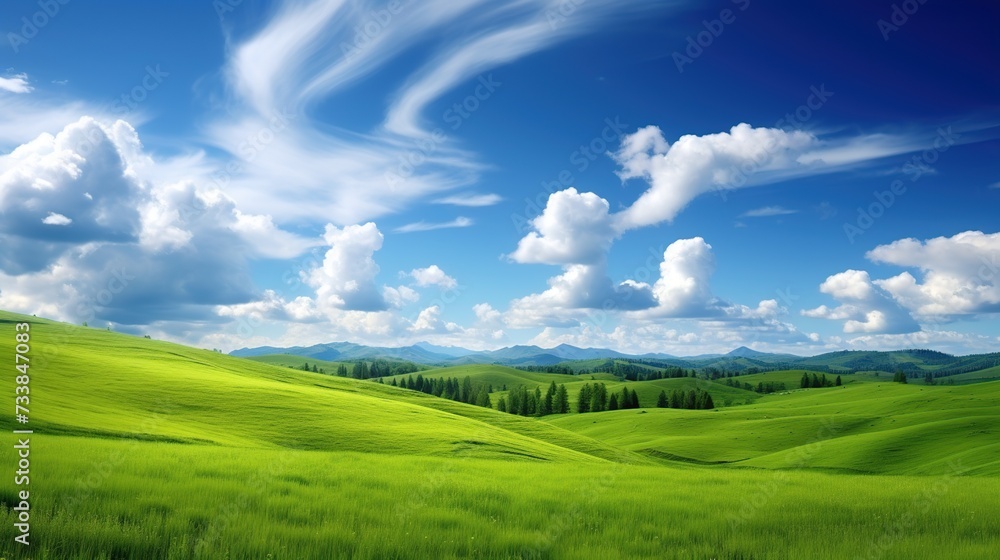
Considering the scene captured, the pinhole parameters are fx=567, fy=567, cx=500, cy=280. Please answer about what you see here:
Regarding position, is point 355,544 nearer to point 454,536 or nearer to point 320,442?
point 454,536

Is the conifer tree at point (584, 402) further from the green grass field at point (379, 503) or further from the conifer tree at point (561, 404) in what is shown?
the green grass field at point (379, 503)

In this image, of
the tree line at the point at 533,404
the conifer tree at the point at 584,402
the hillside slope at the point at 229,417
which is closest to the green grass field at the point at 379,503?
the hillside slope at the point at 229,417

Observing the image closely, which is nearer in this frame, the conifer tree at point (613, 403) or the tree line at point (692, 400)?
the tree line at point (692, 400)

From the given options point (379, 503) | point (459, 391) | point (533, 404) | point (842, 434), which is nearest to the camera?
point (379, 503)

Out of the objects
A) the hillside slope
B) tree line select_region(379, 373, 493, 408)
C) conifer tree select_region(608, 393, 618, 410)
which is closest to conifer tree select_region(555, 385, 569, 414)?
conifer tree select_region(608, 393, 618, 410)

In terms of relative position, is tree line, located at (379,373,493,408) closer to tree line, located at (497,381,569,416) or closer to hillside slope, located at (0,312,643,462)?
tree line, located at (497,381,569,416)

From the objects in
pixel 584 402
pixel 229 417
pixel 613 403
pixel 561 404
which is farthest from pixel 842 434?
pixel 229 417

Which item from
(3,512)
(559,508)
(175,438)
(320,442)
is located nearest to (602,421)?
(320,442)

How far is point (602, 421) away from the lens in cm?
11519

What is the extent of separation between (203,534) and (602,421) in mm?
111373

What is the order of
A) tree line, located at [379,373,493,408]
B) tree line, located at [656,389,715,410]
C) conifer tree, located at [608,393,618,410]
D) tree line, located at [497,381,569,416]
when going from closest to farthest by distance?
tree line, located at [656,389,715,410]
tree line, located at [497,381,569,416]
conifer tree, located at [608,393,618,410]
tree line, located at [379,373,493,408]

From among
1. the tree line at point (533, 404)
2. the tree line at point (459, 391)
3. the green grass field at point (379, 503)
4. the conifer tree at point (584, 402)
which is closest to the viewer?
the green grass field at point (379, 503)

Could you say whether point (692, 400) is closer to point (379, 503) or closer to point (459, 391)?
point (459, 391)

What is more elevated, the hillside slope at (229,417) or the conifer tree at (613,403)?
the hillside slope at (229,417)
